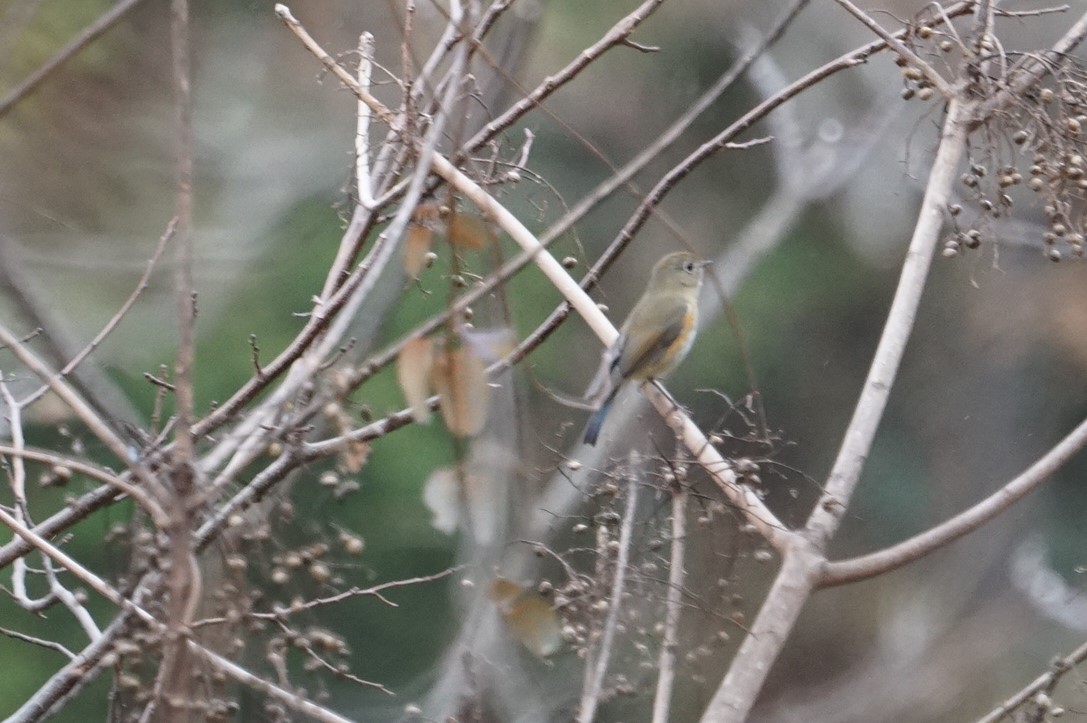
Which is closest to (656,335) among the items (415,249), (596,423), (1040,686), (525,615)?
(596,423)

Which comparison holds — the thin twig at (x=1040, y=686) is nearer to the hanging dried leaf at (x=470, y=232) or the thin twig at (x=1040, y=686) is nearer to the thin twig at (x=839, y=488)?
the thin twig at (x=839, y=488)

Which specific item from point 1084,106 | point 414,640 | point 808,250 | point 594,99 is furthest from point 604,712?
point 1084,106

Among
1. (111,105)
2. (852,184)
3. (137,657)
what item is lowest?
(137,657)

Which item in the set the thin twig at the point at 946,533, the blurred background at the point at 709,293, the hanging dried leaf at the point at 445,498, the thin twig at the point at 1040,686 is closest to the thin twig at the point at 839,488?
the thin twig at the point at 946,533

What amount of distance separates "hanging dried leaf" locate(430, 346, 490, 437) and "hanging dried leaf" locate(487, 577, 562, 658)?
4.3 inches

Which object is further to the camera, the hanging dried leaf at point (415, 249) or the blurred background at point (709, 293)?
the blurred background at point (709, 293)

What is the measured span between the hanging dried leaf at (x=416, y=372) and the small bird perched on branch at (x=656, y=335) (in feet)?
3.32

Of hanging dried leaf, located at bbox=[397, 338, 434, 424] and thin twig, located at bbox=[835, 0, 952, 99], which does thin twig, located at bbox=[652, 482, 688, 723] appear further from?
thin twig, located at bbox=[835, 0, 952, 99]

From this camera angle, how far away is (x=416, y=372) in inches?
31.3

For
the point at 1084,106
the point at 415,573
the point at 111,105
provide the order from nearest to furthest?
the point at 1084,106 < the point at 111,105 < the point at 415,573

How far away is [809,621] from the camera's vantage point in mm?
4707

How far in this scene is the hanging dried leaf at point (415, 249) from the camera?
0.95 m

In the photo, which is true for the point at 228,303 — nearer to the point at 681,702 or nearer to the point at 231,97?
the point at 231,97

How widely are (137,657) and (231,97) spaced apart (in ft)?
10.4
